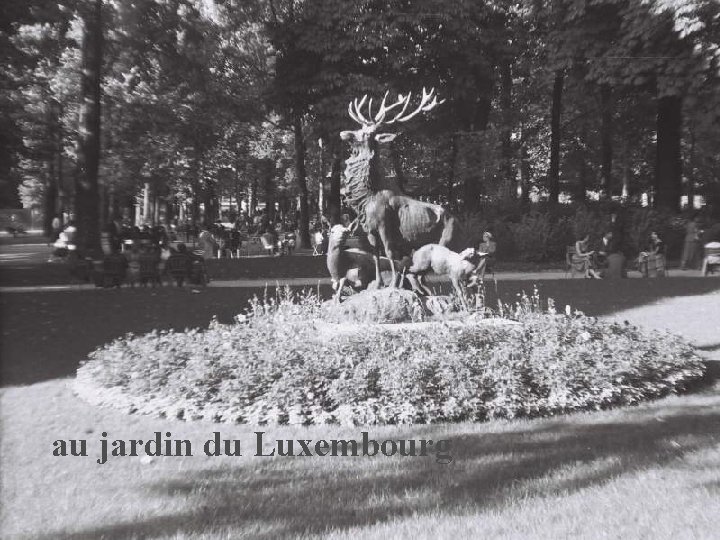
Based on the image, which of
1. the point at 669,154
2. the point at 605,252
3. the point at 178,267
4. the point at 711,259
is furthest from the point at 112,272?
the point at 669,154

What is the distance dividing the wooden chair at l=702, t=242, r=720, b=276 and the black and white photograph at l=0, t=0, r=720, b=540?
0.31 feet

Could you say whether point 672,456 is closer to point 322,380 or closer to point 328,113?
point 322,380

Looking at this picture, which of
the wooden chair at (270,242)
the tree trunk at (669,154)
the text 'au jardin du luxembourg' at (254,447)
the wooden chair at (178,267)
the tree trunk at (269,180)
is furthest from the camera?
the tree trunk at (269,180)

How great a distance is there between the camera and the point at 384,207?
28.2 ft

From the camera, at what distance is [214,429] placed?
6.23 metres

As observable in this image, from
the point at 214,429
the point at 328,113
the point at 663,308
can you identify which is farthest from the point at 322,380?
the point at 328,113

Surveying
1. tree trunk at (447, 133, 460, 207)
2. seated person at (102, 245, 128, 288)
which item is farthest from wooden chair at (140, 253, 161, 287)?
tree trunk at (447, 133, 460, 207)

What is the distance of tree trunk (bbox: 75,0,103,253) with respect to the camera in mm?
19391

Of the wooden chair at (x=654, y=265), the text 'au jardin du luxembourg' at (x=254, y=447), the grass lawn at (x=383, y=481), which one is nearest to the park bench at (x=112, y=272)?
the grass lawn at (x=383, y=481)

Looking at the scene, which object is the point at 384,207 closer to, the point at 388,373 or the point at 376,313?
the point at 376,313

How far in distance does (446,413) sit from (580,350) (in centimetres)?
179

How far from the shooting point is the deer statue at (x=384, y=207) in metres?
8.58

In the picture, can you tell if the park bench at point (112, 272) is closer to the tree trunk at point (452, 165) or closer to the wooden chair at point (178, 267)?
the wooden chair at point (178, 267)

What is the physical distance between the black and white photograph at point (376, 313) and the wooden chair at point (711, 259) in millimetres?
95
